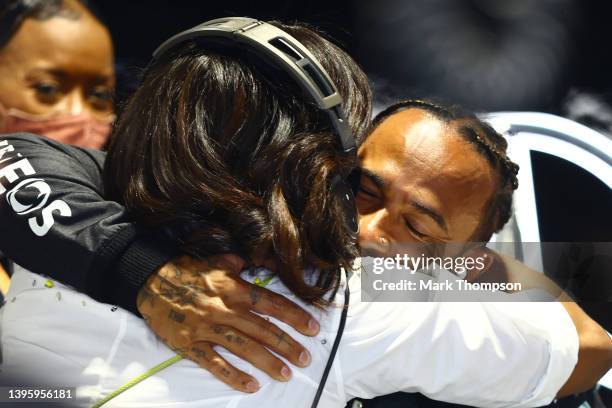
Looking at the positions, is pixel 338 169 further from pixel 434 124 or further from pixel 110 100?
pixel 110 100

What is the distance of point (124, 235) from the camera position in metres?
0.69

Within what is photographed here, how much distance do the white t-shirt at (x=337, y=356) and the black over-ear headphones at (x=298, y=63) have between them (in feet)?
0.31

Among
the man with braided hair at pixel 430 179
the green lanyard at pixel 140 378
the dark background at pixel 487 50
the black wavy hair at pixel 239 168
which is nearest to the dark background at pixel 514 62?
the dark background at pixel 487 50

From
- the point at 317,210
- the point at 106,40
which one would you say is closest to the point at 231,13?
the point at 106,40

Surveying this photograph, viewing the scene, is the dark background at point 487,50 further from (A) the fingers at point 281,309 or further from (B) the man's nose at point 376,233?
(A) the fingers at point 281,309

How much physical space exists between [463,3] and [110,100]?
760 millimetres

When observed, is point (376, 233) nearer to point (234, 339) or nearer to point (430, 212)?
point (430, 212)

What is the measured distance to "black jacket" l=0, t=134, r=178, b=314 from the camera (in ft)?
2.25

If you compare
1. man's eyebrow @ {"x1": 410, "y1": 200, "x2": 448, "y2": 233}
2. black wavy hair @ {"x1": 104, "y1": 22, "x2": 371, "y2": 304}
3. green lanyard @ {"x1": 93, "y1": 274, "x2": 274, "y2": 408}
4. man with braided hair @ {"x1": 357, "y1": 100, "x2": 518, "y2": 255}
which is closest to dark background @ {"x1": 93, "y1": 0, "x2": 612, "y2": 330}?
man with braided hair @ {"x1": 357, "y1": 100, "x2": 518, "y2": 255}

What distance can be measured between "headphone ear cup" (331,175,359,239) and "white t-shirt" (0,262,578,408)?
5 centimetres

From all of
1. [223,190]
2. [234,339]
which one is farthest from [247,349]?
[223,190]

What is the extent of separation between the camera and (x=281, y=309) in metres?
0.67

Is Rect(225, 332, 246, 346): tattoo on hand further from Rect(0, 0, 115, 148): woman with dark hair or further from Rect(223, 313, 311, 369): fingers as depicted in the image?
Rect(0, 0, 115, 148): woman with dark hair

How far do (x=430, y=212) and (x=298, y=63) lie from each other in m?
0.34
